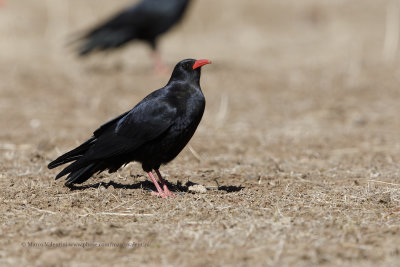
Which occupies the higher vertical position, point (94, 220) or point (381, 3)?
point (381, 3)

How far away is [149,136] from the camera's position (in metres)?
4.94

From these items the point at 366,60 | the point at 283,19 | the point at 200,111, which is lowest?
the point at 200,111

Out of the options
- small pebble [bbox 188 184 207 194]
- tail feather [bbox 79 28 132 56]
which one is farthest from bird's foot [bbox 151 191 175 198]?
tail feather [bbox 79 28 132 56]

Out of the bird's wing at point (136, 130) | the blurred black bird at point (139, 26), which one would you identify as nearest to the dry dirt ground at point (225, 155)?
the bird's wing at point (136, 130)

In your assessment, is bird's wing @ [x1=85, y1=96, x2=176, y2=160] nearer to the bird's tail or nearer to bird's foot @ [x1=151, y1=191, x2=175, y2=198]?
the bird's tail

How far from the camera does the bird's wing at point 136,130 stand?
4922 millimetres

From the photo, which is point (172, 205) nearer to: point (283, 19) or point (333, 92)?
point (333, 92)

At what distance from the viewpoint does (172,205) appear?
457 centimetres

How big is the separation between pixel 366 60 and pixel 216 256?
12.3m

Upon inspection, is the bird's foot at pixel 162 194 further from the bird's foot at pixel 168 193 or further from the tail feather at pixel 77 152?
the tail feather at pixel 77 152

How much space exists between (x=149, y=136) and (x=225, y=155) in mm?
2349

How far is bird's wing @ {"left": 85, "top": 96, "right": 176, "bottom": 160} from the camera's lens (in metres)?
4.92

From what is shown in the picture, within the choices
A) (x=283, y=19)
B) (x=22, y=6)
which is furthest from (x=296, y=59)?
(x=22, y=6)

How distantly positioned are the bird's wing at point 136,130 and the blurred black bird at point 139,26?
814 centimetres
